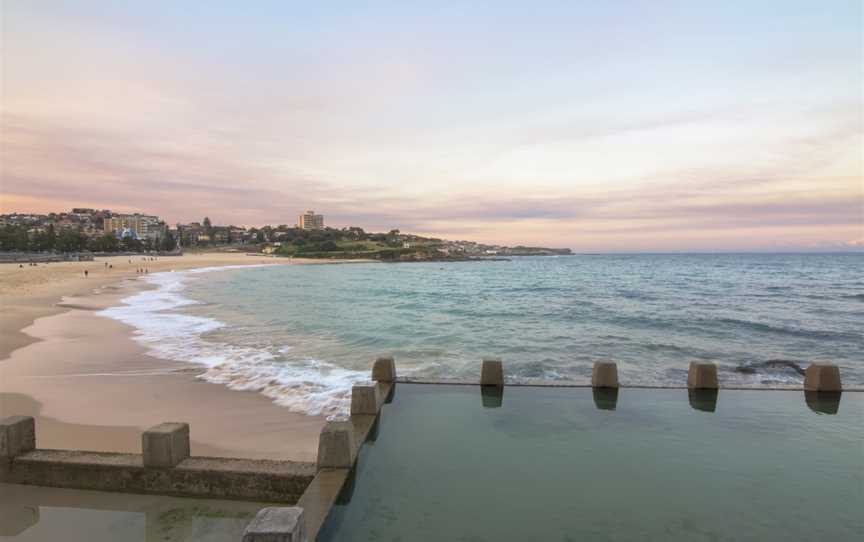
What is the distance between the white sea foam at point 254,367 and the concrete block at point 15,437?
14.8 ft

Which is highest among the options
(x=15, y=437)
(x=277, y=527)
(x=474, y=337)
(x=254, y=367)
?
(x=277, y=527)

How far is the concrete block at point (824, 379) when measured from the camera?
924 cm

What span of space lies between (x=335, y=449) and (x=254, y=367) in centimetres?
853

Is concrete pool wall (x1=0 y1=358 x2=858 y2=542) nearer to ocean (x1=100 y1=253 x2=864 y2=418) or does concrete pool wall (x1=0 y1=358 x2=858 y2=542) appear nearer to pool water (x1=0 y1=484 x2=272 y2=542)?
pool water (x1=0 y1=484 x2=272 y2=542)

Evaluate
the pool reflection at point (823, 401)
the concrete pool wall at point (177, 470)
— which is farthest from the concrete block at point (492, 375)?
the pool reflection at point (823, 401)

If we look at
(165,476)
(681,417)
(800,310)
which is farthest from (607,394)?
(800,310)

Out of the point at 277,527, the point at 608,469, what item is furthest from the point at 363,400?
the point at 277,527

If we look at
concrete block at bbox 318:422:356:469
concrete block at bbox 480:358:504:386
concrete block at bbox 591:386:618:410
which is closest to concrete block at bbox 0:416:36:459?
concrete block at bbox 318:422:356:469

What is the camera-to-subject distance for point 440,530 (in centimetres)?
484

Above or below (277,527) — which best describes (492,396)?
below

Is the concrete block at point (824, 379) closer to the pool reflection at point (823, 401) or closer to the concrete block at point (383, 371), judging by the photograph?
the pool reflection at point (823, 401)

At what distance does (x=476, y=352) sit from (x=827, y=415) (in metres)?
10.3

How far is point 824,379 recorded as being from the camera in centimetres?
924

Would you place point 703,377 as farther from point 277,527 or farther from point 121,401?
point 121,401
